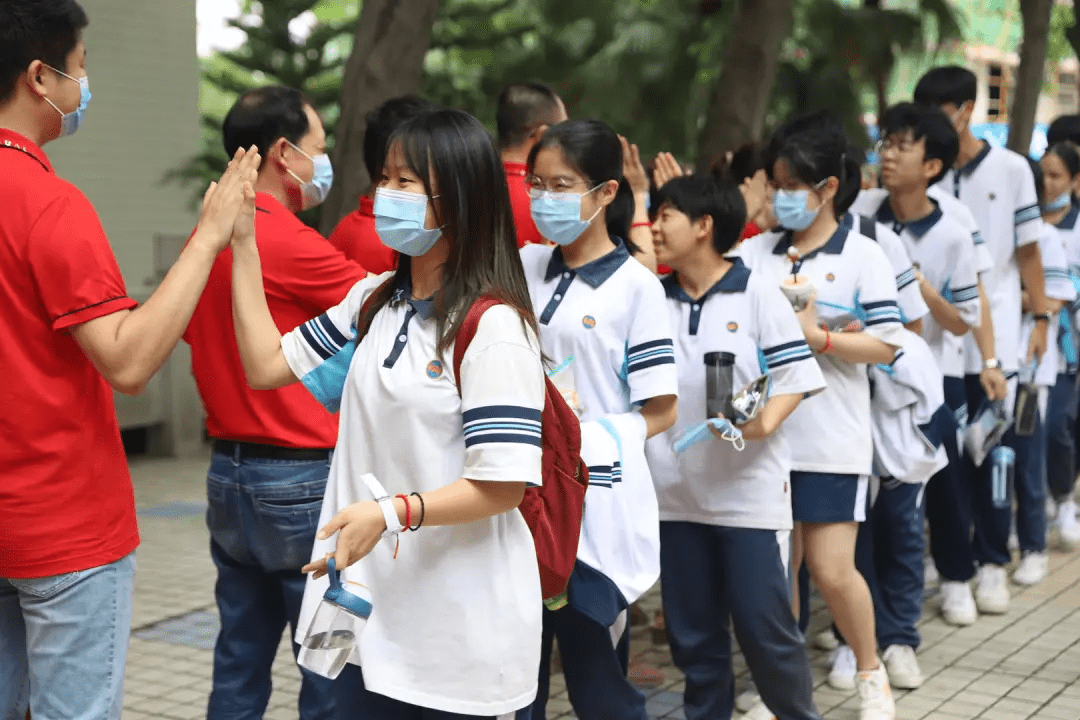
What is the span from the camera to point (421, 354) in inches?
106

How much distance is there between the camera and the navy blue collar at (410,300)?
2738 millimetres

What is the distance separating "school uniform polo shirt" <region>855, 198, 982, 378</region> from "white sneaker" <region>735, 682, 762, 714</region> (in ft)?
5.50

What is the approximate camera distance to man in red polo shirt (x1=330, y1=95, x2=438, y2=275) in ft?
14.2

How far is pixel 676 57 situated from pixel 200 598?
5.92 meters

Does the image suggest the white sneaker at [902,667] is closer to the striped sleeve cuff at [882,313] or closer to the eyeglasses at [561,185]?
the striped sleeve cuff at [882,313]

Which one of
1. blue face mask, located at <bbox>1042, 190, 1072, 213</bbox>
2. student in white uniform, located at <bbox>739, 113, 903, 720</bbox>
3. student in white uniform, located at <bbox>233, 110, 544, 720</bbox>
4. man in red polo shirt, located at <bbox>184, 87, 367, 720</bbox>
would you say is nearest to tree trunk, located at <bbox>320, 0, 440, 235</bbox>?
student in white uniform, located at <bbox>739, 113, 903, 720</bbox>

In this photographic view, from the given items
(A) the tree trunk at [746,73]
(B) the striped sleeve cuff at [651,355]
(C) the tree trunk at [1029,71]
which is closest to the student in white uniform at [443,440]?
(B) the striped sleeve cuff at [651,355]

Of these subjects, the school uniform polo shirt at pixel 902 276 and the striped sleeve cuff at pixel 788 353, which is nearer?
the striped sleeve cuff at pixel 788 353

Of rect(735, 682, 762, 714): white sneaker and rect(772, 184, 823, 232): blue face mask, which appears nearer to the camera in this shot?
rect(772, 184, 823, 232): blue face mask

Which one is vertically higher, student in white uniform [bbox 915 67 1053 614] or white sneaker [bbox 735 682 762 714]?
student in white uniform [bbox 915 67 1053 614]

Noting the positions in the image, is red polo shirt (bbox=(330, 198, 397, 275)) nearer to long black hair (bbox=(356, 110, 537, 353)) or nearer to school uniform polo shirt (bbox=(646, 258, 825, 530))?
school uniform polo shirt (bbox=(646, 258, 825, 530))

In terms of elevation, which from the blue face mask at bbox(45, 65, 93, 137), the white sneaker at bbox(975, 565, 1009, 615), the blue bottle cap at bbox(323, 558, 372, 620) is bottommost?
the white sneaker at bbox(975, 565, 1009, 615)

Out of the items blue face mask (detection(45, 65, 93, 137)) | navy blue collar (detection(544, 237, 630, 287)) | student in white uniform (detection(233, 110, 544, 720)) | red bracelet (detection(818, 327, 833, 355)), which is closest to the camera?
student in white uniform (detection(233, 110, 544, 720))

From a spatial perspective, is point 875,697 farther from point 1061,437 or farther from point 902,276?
point 1061,437
